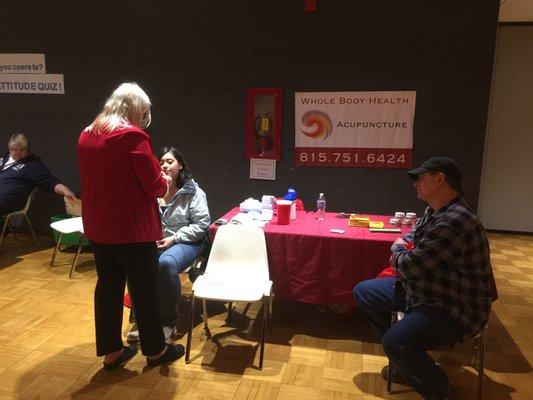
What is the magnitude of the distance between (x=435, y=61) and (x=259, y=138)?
1688mm

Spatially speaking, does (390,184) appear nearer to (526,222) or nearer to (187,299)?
(187,299)

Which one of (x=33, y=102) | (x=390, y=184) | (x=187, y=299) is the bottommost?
(x=187, y=299)

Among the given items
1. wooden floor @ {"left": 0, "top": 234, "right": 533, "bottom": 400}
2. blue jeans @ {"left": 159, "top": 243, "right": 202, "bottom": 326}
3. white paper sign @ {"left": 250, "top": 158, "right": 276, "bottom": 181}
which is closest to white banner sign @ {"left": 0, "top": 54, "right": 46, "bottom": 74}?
wooden floor @ {"left": 0, "top": 234, "right": 533, "bottom": 400}

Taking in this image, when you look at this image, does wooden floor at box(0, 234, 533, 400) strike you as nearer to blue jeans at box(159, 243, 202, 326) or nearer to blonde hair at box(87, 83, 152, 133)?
blue jeans at box(159, 243, 202, 326)

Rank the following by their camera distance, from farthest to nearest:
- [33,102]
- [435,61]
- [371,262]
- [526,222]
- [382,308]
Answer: [526,222], [33,102], [435,61], [371,262], [382,308]

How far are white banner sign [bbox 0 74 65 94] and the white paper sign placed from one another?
7.25 feet

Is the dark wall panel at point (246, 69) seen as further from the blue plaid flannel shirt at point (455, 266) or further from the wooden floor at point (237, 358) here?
the blue plaid flannel shirt at point (455, 266)

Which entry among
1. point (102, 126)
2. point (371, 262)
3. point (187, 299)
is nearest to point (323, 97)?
point (371, 262)

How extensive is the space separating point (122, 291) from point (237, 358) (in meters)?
0.76

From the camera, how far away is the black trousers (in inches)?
80.1

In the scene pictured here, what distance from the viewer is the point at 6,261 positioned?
156 inches

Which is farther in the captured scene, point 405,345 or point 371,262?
point 371,262

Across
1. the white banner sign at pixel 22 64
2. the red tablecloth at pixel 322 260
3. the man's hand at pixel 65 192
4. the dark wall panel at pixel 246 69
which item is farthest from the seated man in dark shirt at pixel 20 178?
the red tablecloth at pixel 322 260

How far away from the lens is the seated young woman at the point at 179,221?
8.49 ft
